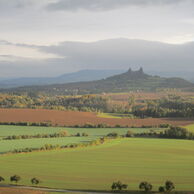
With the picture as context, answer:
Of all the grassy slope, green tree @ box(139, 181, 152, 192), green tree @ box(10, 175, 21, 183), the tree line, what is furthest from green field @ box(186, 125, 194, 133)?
green tree @ box(10, 175, 21, 183)

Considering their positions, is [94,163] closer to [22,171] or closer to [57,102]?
[22,171]

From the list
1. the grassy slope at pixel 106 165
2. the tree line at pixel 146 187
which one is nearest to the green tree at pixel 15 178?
the grassy slope at pixel 106 165

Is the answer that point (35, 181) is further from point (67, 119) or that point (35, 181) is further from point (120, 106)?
point (120, 106)

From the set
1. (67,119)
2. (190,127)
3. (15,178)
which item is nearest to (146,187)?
(15,178)

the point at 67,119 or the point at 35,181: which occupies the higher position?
the point at 67,119

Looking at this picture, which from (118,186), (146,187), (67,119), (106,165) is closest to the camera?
(146,187)

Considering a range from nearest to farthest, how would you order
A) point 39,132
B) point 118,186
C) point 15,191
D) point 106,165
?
point 15,191, point 118,186, point 106,165, point 39,132

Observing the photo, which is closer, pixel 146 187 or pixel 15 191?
pixel 15 191
